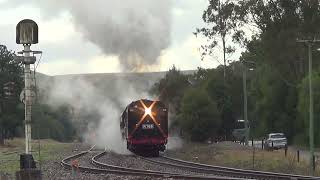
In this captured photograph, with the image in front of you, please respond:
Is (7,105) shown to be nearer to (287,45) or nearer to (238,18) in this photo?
(238,18)

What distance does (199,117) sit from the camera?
65.8m

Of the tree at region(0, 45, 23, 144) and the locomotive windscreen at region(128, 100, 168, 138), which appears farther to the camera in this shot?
the tree at region(0, 45, 23, 144)

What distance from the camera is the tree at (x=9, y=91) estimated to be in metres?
91.1

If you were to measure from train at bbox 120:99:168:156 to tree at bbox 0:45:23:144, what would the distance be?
48705 millimetres

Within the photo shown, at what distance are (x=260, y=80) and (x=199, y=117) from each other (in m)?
18.2

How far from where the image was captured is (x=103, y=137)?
6906 cm

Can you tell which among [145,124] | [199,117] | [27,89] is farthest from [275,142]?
[27,89]

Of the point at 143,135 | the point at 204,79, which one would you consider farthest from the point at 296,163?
the point at 204,79

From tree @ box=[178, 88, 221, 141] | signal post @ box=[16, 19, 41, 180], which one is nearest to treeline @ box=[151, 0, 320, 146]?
tree @ box=[178, 88, 221, 141]

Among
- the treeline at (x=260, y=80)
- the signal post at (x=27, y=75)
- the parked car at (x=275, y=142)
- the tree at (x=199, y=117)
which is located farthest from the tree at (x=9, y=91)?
the signal post at (x=27, y=75)

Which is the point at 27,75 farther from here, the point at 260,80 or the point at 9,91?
the point at 9,91

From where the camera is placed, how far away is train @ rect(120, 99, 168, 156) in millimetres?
44969

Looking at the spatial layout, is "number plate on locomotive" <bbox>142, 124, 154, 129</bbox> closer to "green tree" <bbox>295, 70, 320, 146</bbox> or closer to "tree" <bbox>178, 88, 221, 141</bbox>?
"tree" <bbox>178, 88, 221, 141</bbox>

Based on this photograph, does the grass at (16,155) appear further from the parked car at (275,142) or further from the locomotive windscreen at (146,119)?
the parked car at (275,142)
